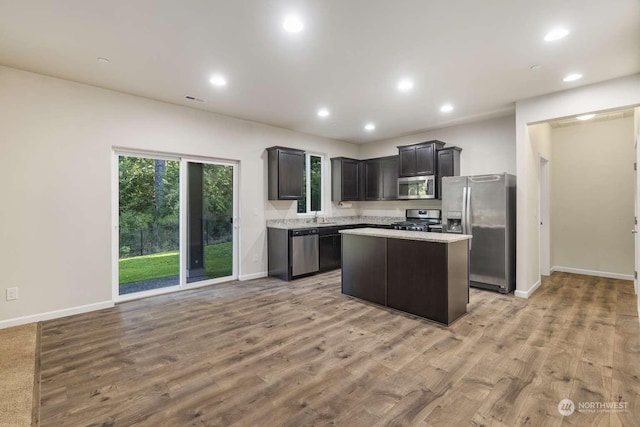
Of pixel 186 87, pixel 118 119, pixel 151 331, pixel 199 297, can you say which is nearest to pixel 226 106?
pixel 186 87

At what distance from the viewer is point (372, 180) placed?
6922 millimetres

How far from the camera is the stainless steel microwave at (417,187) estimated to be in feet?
18.3

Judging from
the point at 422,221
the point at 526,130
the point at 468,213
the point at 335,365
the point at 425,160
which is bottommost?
the point at 335,365

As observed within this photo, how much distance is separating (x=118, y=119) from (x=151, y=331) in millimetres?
2765

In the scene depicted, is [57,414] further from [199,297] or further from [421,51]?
[421,51]

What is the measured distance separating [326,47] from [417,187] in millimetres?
3659

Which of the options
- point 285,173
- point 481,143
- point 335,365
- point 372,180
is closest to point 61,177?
point 285,173

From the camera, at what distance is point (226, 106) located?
179 inches

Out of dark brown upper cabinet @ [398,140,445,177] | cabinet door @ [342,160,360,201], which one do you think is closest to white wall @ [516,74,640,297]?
dark brown upper cabinet @ [398,140,445,177]

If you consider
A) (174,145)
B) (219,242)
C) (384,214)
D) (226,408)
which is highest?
(174,145)

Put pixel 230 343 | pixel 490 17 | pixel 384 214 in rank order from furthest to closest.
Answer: pixel 384 214 < pixel 230 343 < pixel 490 17

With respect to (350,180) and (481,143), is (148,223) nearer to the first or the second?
(350,180)

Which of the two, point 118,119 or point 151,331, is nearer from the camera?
point 151,331

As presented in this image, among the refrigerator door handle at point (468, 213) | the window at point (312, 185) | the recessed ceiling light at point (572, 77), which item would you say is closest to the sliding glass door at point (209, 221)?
the window at point (312, 185)
